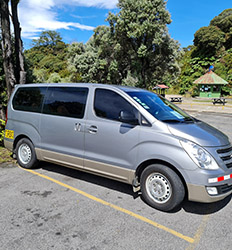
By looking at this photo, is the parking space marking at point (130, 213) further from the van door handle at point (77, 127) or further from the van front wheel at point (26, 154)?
the van door handle at point (77, 127)

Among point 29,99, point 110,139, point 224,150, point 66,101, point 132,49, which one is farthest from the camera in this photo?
point 132,49

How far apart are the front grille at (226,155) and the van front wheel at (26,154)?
3.67m

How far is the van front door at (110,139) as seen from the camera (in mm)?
3348

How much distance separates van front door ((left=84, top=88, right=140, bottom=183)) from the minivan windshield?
24 cm

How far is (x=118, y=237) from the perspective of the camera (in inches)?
103

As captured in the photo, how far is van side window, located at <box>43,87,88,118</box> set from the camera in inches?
154

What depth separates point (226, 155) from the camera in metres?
3.06

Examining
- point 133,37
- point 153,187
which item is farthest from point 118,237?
point 133,37

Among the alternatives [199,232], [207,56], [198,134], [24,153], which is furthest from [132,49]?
[207,56]

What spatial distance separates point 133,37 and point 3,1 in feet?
53.3

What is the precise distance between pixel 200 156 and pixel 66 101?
2.61m

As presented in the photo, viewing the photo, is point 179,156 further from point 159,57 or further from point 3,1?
point 159,57

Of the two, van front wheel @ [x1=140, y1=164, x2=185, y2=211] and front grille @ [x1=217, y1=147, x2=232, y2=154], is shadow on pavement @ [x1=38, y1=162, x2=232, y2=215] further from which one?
front grille @ [x1=217, y1=147, x2=232, y2=154]

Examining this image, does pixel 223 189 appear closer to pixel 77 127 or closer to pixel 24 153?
pixel 77 127
